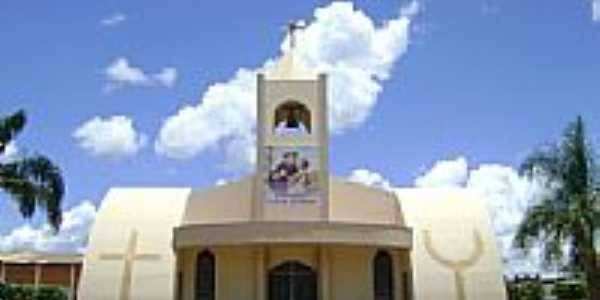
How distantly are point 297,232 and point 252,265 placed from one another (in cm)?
310

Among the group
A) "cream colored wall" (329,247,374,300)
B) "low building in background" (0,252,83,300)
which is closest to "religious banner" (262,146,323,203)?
"cream colored wall" (329,247,374,300)

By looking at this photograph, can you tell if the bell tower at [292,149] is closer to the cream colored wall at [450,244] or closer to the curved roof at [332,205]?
the curved roof at [332,205]

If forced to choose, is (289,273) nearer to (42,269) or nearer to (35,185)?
(35,185)

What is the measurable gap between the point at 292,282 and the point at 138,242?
5.23 m

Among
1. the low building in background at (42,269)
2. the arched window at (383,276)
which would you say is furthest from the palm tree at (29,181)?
the low building in background at (42,269)

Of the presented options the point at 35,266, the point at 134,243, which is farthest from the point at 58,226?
the point at 35,266

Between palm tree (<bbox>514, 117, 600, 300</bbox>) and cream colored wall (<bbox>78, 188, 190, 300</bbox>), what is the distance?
1123 centimetres

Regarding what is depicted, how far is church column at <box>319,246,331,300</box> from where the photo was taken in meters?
29.8

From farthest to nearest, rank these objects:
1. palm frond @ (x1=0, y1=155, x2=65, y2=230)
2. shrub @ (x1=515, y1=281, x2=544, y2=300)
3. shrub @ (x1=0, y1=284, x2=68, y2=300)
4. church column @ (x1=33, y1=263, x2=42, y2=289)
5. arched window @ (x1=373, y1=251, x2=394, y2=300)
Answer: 1. church column @ (x1=33, y1=263, x2=42, y2=289)
2. shrub @ (x1=515, y1=281, x2=544, y2=300)
3. shrub @ (x1=0, y1=284, x2=68, y2=300)
4. arched window @ (x1=373, y1=251, x2=394, y2=300)
5. palm frond @ (x1=0, y1=155, x2=65, y2=230)

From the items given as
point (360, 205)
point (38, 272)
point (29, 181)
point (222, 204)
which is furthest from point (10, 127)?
point (38, 272)

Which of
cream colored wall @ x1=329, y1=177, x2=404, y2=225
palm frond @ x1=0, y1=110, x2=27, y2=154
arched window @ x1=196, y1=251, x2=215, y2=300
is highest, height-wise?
palm frond @ x1=0, y1=110, x2=27, y2=154

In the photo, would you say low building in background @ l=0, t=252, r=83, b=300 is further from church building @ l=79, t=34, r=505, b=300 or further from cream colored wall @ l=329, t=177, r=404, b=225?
cream colored wall @ l=329, t=177, r=404, b=225

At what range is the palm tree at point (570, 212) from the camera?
87.1 feet

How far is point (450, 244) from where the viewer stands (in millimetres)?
30875
